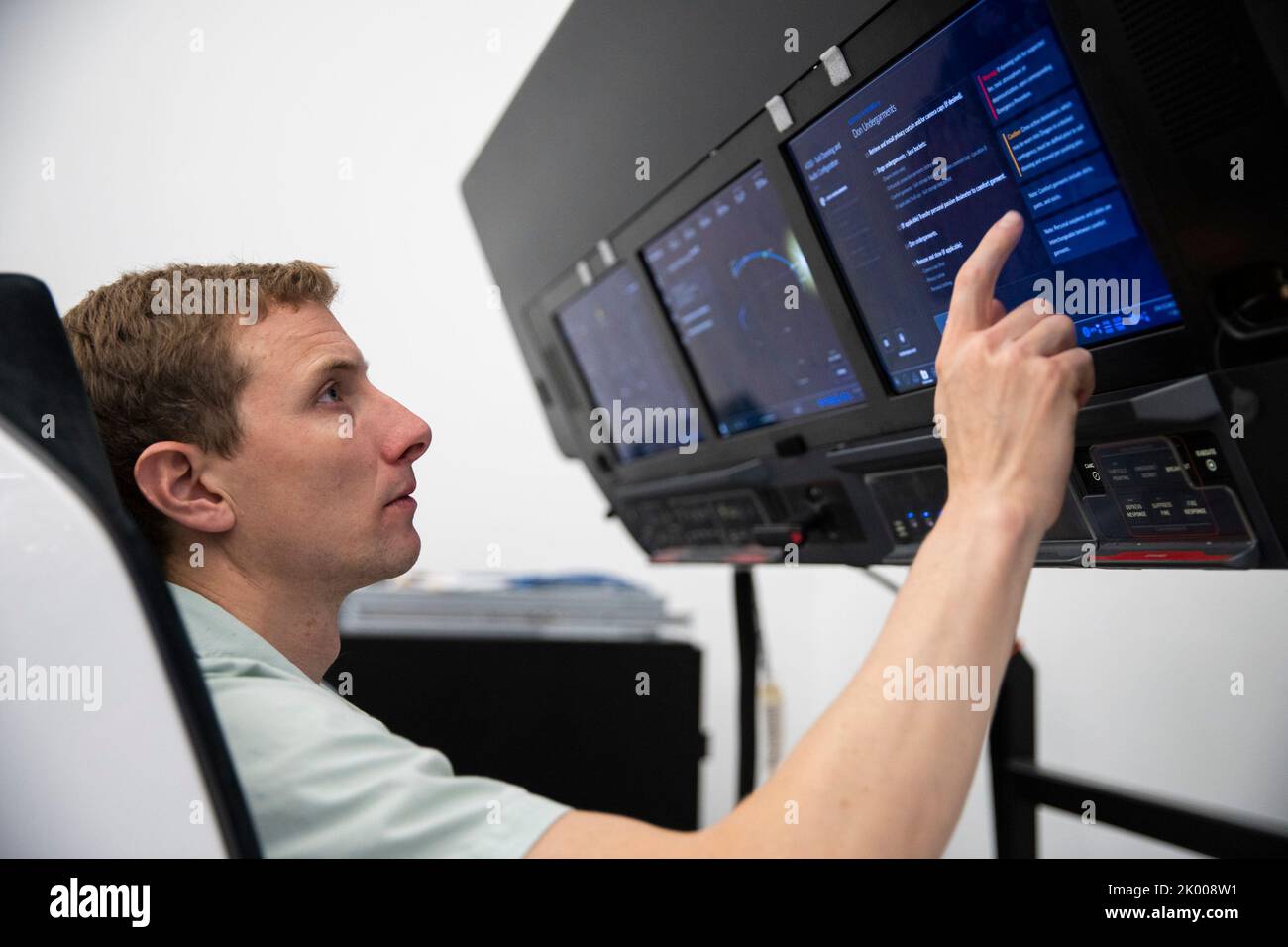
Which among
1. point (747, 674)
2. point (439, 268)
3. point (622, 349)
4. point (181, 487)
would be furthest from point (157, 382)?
point (439, 268)

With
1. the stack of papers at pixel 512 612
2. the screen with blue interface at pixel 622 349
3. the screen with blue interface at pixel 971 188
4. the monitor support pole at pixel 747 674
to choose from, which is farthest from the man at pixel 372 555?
the monitor support pole at pixel 747 674

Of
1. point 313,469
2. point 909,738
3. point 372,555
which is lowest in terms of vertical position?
point 909,738

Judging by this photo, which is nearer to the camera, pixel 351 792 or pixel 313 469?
pixel 351 792

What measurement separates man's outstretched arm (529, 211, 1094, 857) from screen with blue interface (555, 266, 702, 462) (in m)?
0.99

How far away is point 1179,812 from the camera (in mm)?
1443

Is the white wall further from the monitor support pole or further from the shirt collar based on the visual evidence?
the monitor support pole

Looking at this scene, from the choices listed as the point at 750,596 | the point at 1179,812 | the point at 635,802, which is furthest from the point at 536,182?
the point at 1179,812

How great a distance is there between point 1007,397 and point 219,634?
0.78m

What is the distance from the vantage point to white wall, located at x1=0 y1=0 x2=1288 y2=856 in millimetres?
1820

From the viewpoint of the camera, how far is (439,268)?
3.11 meters

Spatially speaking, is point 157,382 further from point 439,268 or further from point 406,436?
point 439,268

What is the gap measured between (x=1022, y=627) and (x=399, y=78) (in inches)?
92.7

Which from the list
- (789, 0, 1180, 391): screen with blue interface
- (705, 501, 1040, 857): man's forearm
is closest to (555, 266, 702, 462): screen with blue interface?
(789, 0, 1180, 391): screen with blue interface
